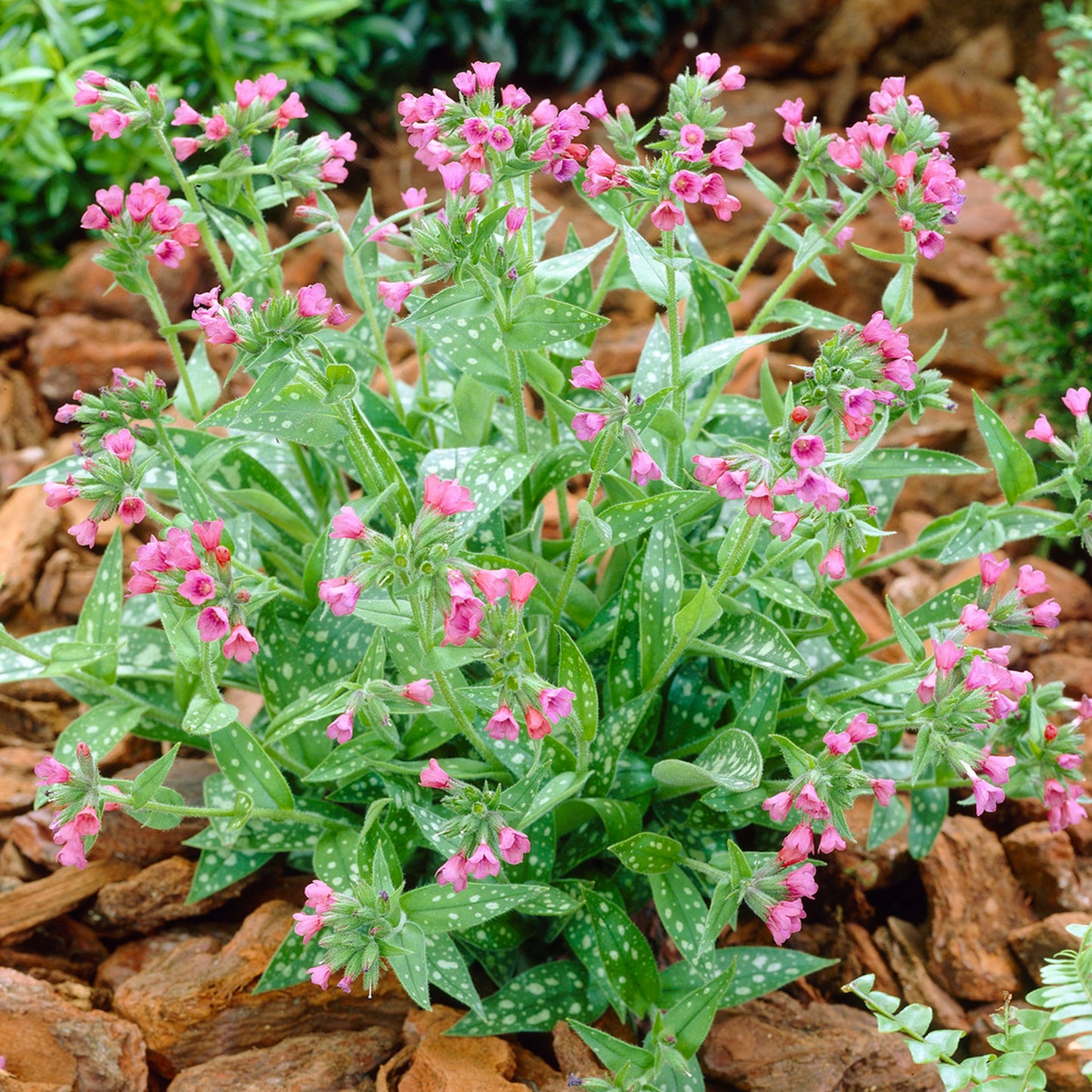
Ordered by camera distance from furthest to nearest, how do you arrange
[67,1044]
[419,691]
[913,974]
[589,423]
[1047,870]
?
[1047,870], [913,974], [67,1044], [589,423], [419,691]

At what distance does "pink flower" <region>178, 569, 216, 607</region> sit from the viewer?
149 cm

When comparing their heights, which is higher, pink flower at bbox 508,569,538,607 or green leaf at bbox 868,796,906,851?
pink flower at bbox 508,569,538,607

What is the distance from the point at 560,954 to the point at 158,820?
2.65ft

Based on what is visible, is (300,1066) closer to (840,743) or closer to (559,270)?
(840,743)

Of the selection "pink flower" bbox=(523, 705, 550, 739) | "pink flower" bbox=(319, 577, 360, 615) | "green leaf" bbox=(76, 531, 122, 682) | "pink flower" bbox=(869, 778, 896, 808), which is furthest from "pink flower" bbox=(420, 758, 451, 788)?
"green leaf" bbox=(76, 531, 122, 682)

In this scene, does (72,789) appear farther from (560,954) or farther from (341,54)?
(341,54)

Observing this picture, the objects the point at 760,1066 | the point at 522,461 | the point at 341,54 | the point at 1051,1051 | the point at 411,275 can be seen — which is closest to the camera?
the point at 1051,1051

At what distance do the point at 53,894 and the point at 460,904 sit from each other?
104cm

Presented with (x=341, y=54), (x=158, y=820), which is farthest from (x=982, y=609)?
(x=341, y=54)

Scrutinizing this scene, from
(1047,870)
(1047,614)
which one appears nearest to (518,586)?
(1047,614)

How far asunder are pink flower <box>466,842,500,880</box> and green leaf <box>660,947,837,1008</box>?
0.56m

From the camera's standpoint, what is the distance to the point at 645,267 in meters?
1.82

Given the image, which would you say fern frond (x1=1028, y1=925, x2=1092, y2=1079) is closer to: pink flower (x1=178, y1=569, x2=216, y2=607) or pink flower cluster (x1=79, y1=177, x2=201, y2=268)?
pink flower (x1=178, y1=569, x2=216, y2=607)

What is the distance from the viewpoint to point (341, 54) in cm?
434
